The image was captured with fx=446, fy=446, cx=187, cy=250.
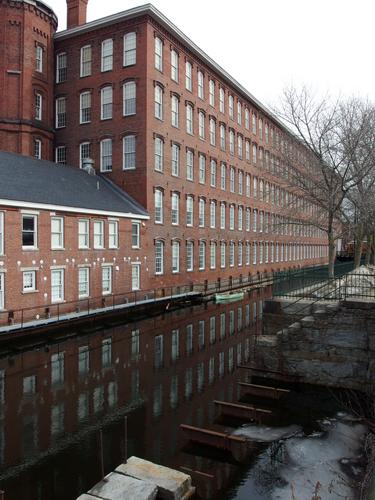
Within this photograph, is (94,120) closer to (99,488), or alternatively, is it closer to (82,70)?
(82,70)

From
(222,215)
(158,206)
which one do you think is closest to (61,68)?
(158,206)

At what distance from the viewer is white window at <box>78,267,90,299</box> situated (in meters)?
26.5

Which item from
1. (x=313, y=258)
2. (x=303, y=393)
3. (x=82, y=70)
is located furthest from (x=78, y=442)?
(x=313, y=258)

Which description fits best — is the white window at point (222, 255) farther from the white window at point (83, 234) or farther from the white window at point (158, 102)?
the white window at point (83, 234)

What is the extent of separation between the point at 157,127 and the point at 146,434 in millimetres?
27273

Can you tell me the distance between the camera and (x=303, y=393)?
14.2m

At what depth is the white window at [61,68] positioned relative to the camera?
3762 centimetres

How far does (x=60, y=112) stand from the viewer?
37.8 metres

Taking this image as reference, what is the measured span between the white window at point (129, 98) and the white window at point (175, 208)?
7388 mm

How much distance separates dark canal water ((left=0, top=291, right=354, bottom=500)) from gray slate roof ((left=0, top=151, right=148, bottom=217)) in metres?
7.79

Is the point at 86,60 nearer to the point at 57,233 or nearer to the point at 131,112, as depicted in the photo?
the point at 131,112

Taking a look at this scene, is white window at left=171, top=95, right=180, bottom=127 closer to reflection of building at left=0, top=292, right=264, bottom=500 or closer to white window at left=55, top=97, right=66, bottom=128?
white window at left=55, top=97, right=66, bottom=128

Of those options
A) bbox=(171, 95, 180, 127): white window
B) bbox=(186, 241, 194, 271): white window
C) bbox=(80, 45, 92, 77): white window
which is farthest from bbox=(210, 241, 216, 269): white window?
bbox=(80, 45, 92, 77): white window

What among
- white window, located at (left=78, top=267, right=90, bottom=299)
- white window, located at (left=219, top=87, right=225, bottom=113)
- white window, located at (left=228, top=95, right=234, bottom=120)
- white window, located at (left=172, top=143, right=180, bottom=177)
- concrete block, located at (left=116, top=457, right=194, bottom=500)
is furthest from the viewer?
white window, located at (left=228, top=95, right=234, bottom=120)
